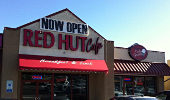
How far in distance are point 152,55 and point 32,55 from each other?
1144 cm

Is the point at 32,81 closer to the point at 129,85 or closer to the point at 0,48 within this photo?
the point at 0,48

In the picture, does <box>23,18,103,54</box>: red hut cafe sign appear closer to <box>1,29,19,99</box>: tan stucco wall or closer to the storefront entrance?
<box>1,29,19,99</box>: tan stucco wall

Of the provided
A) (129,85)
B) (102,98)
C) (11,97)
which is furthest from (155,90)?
(11,97)

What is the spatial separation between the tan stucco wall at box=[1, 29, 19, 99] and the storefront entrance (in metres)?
1.27

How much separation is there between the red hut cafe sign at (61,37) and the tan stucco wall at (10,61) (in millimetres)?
691

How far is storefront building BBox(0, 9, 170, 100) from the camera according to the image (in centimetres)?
1451

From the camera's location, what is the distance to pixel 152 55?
21.9m

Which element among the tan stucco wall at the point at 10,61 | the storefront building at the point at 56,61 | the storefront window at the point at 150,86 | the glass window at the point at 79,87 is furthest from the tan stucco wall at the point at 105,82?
the tan stucco wall at the point at 10,61

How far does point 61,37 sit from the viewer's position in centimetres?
1628

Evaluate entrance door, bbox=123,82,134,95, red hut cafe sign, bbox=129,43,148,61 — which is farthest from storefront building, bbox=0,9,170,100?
red hut cafe sign, bbox=129,43,148,61

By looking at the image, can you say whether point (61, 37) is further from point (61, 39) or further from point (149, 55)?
point (149, 55)

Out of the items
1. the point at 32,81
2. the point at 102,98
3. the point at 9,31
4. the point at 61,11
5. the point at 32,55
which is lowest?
the point at 102,98

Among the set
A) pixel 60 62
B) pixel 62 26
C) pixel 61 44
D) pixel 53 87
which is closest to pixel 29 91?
pixel 53 87

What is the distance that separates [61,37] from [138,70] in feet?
23.5
